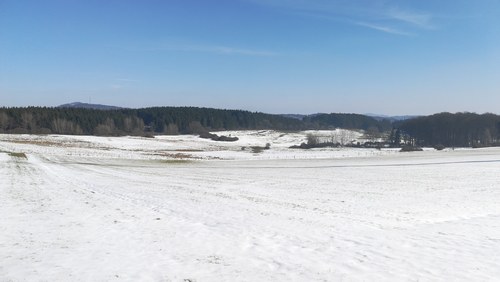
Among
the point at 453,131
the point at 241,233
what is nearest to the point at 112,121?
the point at 453,131

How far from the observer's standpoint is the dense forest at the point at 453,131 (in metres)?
120

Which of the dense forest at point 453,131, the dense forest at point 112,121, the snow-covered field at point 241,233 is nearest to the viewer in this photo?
the snow-covered field at point 241,233

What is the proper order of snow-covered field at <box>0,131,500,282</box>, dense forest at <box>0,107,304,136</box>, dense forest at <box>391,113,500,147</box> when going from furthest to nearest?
1. dense forest at <box>391,113,500,147</box>
2. dense forest at <box>0,107,304,136</box>
3. snow-covered field at <box>0,131,500,282</box>

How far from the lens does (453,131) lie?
122438 millimetres

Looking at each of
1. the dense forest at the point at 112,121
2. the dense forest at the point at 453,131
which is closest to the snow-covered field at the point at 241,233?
the dense forest at the point at 112,121

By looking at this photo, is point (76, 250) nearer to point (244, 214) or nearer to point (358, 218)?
point (244, 214)

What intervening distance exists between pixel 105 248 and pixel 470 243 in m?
10.6

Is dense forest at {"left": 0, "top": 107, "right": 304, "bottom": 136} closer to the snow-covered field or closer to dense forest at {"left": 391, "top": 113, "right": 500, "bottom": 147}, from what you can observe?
dense forest at {"left": 391, "top": 113, "right": 500, "bottom": 147}

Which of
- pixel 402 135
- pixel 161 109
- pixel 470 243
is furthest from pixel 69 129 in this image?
pixel 470 243

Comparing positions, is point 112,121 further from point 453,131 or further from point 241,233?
point 241,233

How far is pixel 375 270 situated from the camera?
942 cm

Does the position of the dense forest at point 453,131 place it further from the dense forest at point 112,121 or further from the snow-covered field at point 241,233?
the snow-covered field at point 241,233

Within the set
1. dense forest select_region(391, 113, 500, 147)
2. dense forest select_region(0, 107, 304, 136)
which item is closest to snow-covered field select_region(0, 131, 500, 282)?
dense forest select_region(0, 107, 304, 136)

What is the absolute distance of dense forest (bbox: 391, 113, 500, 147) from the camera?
393ft
